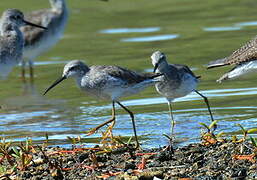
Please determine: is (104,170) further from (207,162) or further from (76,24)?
(76,24)

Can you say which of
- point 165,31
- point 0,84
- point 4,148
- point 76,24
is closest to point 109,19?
point 76,24

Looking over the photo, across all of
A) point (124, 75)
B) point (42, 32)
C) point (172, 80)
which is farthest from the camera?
point (42, 32)

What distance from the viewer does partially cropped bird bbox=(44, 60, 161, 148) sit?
8.30m

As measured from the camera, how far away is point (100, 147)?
7.86 meters

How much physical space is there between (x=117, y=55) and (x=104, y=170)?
7774 mm

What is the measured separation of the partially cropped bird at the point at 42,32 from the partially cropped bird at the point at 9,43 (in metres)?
2.43

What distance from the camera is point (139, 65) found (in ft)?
44.5

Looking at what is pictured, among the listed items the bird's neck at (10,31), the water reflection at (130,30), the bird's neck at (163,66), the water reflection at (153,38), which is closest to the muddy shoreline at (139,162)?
the bird's neck at (163,66)

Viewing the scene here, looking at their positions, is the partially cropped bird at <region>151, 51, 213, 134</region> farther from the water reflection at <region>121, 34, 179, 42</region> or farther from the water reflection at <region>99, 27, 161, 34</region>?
the water reflection at <region>99, 27, 161, 34</region>

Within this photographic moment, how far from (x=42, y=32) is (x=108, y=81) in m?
6.61

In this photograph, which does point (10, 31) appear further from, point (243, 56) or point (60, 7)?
point (60, 7)

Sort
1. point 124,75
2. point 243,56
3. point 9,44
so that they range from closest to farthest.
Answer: point 124,75 → point 243,56 → point 9,44

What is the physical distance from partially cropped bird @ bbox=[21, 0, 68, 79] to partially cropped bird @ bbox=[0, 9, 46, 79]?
7.97 ft

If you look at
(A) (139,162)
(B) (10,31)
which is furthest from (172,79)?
(B) (10,31)
